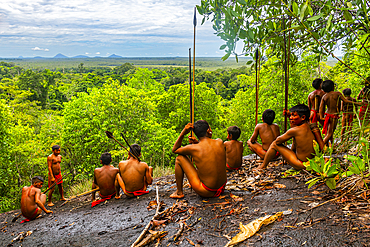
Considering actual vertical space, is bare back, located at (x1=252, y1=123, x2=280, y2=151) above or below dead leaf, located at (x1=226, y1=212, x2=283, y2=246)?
above

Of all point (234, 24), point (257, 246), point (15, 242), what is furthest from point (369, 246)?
point (15, 242)

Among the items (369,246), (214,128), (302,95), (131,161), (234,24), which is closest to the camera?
(369,246)

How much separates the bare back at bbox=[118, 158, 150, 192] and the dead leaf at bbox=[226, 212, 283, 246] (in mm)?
2771

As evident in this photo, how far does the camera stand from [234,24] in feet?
12.9

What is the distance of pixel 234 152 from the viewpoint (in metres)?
6.23

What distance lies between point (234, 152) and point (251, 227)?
3.06 meters

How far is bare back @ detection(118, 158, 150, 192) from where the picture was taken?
5527 millimetres

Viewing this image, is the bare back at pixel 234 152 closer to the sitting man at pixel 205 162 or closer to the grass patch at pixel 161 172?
the sitting man at pixel 205 162

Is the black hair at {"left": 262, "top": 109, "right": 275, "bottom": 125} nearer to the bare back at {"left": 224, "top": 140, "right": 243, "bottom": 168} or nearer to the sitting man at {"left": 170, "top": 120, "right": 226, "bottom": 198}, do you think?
the bare back at {"left": 224, "top": 140, "right": 243, "bottom": 168}

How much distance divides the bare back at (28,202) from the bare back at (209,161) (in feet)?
13.1

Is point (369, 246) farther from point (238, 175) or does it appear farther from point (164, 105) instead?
point (164, 105)

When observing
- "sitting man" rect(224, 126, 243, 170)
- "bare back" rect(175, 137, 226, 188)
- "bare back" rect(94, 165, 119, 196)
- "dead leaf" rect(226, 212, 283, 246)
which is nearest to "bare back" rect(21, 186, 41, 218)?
"bare back" rect(94, 165, 119, 196)

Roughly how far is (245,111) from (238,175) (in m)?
20.7

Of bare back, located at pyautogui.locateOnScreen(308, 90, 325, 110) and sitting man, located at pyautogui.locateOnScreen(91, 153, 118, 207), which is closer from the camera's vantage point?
sitting man, located at pyautogui.locateOnScreen(91, 153, 118, 207)
